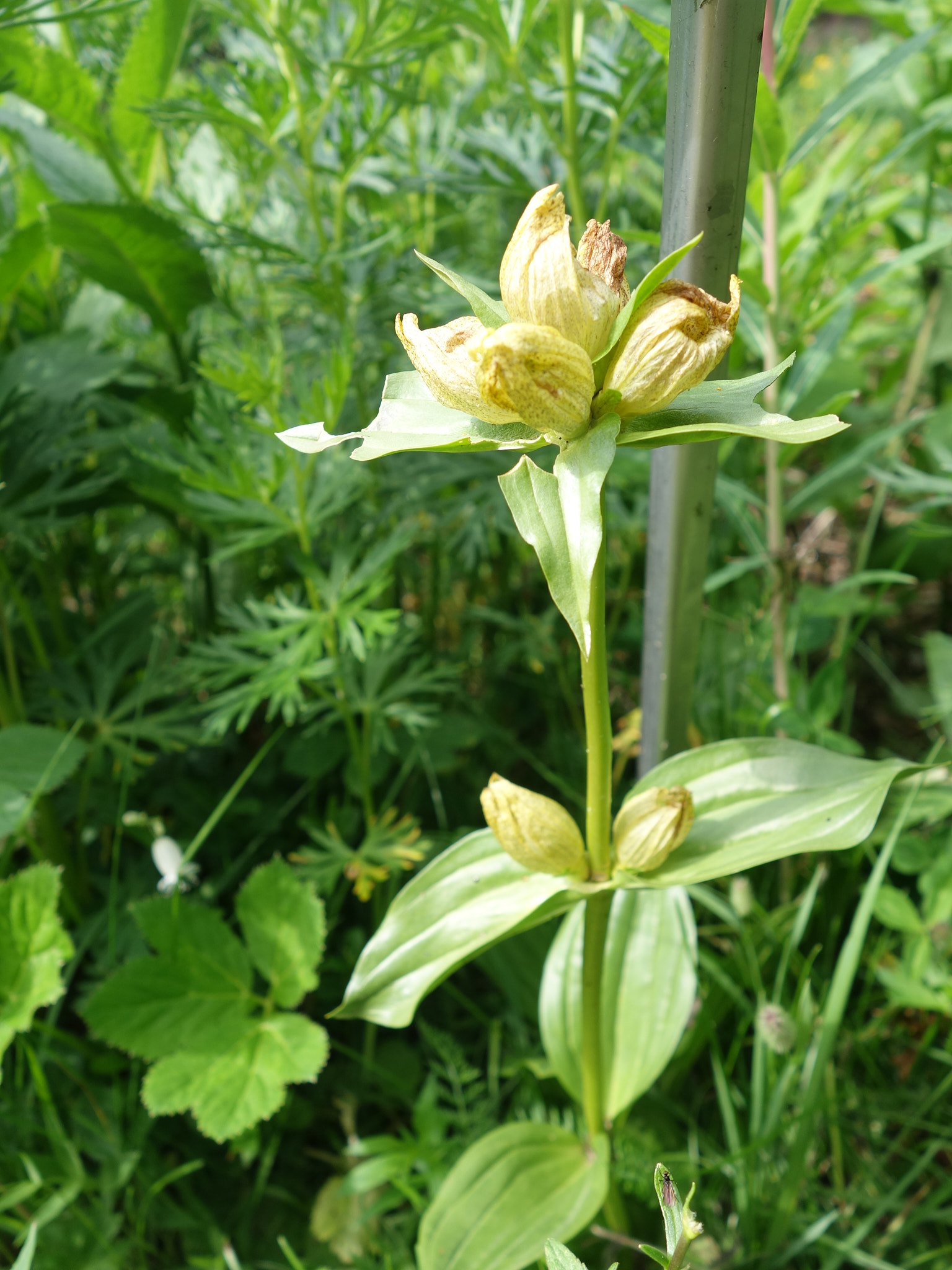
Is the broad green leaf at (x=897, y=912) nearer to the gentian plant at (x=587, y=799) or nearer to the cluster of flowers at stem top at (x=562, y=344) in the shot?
the gentian plant at (x=587, y=799)

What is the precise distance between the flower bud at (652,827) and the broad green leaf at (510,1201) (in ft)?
1.21

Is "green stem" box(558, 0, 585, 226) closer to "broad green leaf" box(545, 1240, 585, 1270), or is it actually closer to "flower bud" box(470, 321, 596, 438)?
"flower bud" box(470, 321, 596, 438)

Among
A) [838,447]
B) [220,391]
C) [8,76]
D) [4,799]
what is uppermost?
[8,76]

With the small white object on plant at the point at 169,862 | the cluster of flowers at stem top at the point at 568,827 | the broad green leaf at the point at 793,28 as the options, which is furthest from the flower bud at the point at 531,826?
the broad green leaf at the point at 793,28

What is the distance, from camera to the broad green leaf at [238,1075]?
979 millimetres

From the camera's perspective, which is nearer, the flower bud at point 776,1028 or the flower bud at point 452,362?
the flower bud at point 452,362

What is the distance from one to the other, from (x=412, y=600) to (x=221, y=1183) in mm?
1084

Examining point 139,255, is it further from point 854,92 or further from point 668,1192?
point 668,1192

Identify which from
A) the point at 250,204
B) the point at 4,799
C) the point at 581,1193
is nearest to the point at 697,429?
the point at 581,1193

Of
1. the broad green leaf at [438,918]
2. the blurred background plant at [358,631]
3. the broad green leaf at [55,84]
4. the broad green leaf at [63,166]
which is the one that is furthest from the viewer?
the broad green leaf at [63,166]

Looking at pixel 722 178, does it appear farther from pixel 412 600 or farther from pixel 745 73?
pixel 412 600

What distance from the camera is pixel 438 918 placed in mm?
905

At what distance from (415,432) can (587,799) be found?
42 cm

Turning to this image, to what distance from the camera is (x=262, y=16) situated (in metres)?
1.15
